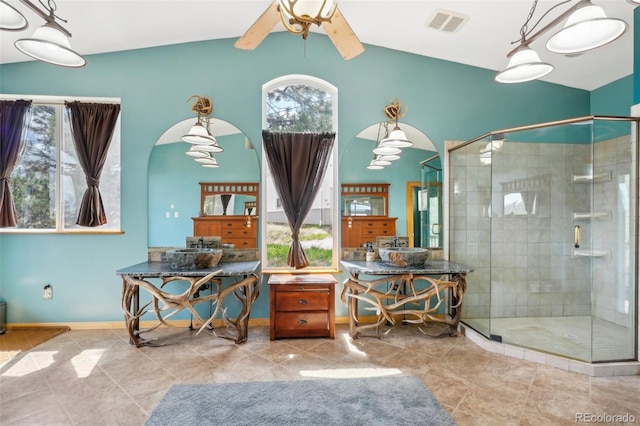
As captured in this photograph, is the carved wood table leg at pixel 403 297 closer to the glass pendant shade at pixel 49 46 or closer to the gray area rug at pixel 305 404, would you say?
the gray area rug at pixel 305 404

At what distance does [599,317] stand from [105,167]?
5241 mm

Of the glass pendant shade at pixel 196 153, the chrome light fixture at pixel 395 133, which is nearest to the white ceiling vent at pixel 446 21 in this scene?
the chrome light fixture at pixel 395 133

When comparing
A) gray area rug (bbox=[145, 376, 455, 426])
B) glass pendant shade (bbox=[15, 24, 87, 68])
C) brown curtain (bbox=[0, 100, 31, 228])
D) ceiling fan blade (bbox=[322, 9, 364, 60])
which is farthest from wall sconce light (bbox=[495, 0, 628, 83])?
brown curtain (bbox=[0, 100, 31, 228])

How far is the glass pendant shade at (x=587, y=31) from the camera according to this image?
5.78 feet

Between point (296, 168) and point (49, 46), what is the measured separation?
2.13 metres

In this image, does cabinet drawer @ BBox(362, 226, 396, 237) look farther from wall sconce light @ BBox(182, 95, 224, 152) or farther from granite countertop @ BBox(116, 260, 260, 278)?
wall sconce light @ BBox(182, 95, 224, 152)

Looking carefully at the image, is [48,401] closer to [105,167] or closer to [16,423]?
[16,423]

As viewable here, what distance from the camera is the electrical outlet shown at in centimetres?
335

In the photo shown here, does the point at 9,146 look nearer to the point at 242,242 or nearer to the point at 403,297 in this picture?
the point at 242,242

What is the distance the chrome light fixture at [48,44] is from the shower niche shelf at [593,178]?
14.6 feet

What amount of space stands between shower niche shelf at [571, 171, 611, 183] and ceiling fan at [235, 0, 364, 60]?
2698 millimetres

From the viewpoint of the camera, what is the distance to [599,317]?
2.95 metres

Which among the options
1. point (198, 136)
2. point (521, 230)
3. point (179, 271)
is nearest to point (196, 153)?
point (198, 136)

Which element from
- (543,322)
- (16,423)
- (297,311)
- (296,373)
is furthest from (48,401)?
(543,322)
